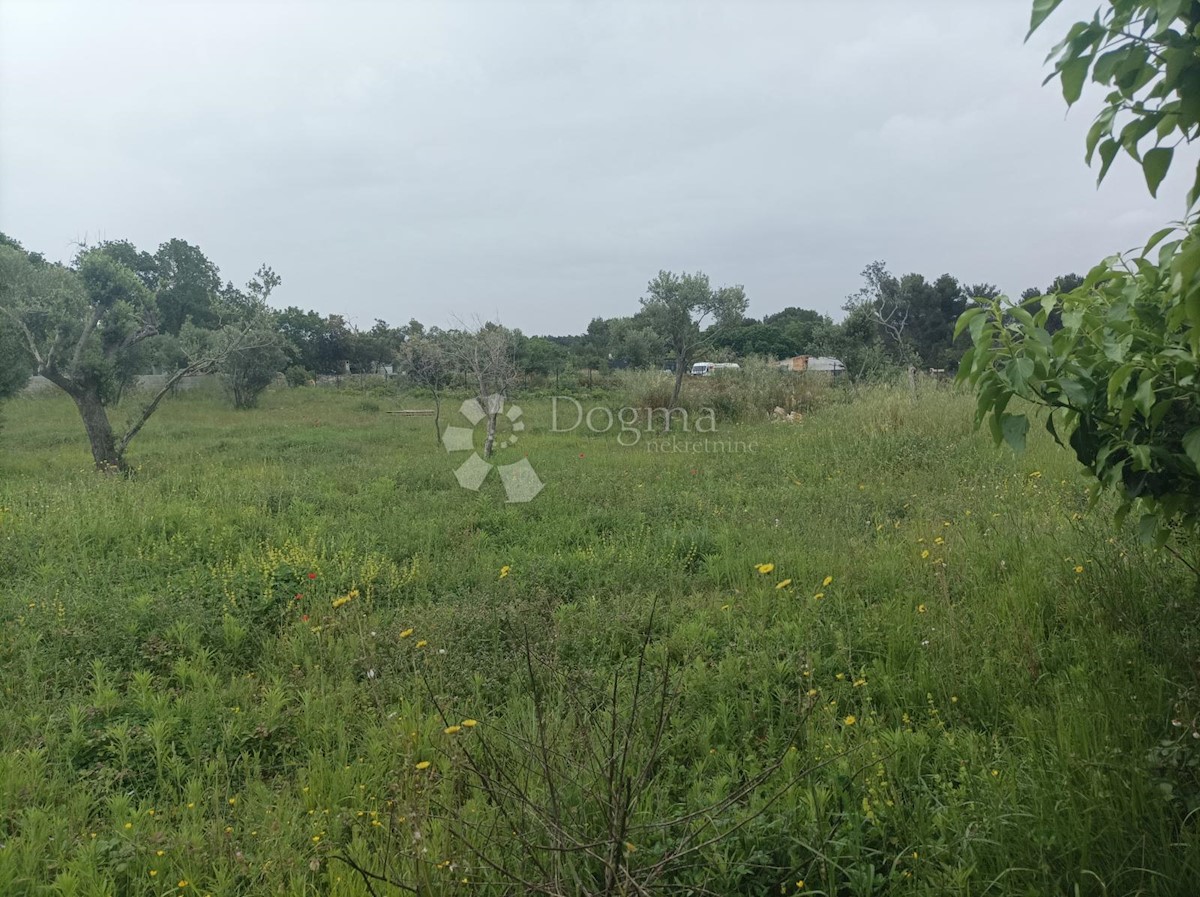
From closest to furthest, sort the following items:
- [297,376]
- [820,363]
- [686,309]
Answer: [686,309]
[820,363]
[297,376]

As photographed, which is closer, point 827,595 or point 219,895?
point 219,895

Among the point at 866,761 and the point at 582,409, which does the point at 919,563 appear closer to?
the point at 866,761

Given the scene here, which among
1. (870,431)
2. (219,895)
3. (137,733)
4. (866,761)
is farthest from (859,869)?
(870,431)

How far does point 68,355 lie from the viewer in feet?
29.8

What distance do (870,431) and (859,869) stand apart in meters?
7.31

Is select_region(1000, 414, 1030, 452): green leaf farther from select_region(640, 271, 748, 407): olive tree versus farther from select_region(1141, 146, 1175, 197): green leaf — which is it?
select_region(640, 271, 748, 407): olive tree

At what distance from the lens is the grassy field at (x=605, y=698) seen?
65.8 inches

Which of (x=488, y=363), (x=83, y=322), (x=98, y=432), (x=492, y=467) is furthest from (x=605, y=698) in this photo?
(x=83, y=322)

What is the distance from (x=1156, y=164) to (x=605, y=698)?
240 centimetres

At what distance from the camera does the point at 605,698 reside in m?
2.63

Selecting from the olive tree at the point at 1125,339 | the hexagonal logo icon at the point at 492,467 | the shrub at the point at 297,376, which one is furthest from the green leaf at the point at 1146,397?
the shrub at the point at 297,376

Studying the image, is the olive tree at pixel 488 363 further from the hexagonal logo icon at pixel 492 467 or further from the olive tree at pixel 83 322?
the olive tree at pixel 83 322

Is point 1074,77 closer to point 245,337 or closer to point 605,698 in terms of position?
point 605,698

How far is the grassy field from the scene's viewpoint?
5.48 ft
